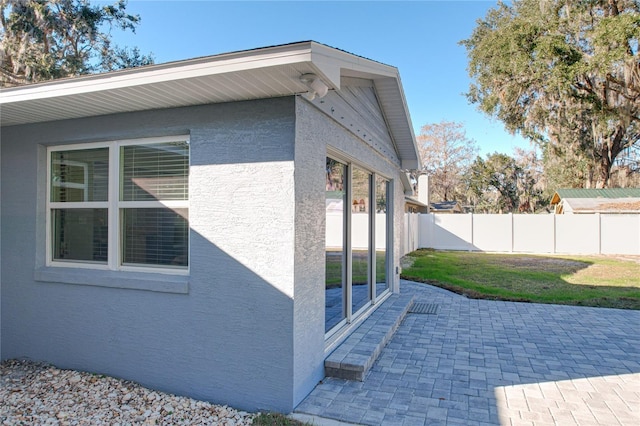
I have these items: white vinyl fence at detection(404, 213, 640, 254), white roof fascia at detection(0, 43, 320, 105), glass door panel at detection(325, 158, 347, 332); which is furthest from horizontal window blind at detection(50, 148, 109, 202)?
white vinyl fence at detection(404, 213, 640, 254)

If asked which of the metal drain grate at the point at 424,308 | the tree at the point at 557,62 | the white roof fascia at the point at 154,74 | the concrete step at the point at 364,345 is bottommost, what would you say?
the metal drain grate at the point at 424,308

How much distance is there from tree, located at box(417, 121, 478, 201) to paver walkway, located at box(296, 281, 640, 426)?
3208 cm

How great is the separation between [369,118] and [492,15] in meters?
14.7

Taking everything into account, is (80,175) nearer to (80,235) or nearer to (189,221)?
(80,235)

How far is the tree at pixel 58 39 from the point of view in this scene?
1156cm

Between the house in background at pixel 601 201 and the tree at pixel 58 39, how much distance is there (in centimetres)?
2050

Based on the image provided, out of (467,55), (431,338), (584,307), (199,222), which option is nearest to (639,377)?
(431,338)

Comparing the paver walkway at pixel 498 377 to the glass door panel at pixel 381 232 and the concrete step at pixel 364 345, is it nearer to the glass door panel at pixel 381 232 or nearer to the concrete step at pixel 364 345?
the concrete step at pixel 364 345

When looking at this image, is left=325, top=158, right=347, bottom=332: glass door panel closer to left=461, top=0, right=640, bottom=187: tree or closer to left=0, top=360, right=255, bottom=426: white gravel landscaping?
left=0, top=360, right=255, bottom=426: white gravel landscaping

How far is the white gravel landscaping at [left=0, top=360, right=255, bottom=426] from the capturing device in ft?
10.8

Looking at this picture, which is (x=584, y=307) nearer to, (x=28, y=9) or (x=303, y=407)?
(x=303, y=407)

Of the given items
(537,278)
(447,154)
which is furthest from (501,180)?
(537,278)

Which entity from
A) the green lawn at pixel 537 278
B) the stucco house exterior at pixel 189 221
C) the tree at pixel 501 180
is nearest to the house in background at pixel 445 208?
the tree at pixel 501 180

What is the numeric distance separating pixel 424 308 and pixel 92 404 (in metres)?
5.85
